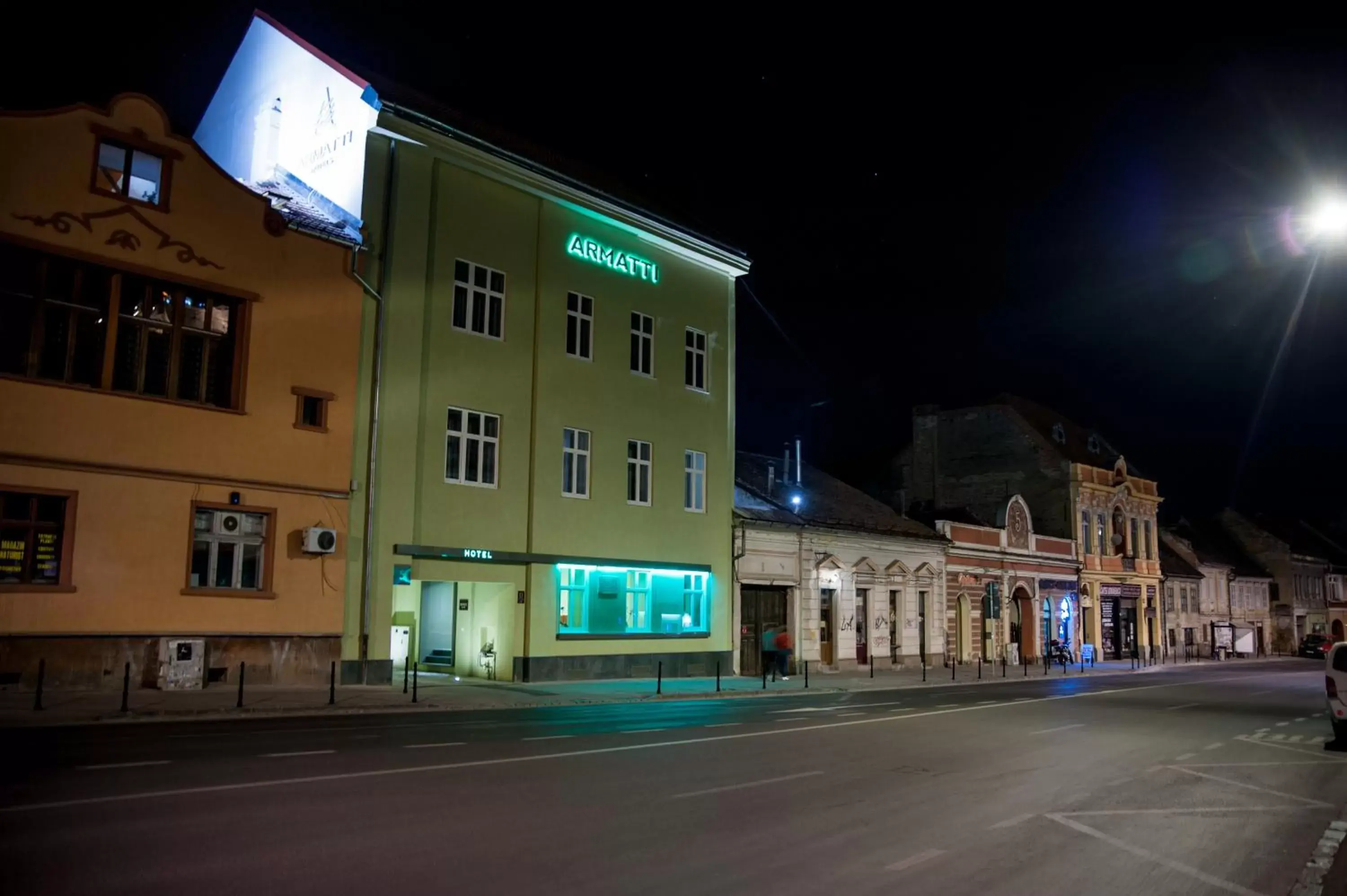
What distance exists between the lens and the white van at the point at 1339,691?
17.1 m

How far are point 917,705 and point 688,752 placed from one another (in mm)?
11310

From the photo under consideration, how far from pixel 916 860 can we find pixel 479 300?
2179cm

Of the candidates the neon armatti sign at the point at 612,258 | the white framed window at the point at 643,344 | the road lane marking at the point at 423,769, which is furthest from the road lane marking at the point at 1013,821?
the white framed window at the point at 643,344

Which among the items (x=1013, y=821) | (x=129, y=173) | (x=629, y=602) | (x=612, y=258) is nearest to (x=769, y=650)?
(x=629, y=602)

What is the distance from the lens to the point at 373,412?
2475 cm

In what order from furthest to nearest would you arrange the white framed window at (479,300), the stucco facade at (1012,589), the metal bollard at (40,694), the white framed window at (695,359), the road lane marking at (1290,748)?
1. the stucco facade at (1012,589)
2. the white framed window at (695,359)
3. the white framed window at (479,300)
4. the metal bollard at (40,694)
5. the road lane marking at (1290,748)

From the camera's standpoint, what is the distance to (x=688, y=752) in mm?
13609

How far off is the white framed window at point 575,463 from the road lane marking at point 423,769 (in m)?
11.9

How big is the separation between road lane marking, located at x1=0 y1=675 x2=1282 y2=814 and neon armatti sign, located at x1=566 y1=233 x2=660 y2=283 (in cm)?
1601

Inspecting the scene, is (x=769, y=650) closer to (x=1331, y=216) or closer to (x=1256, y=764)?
(x=1256, y=764)

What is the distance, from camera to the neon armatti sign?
1175 inches

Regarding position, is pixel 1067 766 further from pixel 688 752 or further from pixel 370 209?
pixel 370 209

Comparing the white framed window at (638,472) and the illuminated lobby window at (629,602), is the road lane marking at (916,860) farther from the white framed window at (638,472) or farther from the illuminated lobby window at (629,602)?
the white framed window at (638,472)

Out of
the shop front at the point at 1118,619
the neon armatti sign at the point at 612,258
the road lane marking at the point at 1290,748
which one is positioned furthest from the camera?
the shop front at the point at 1118,619
